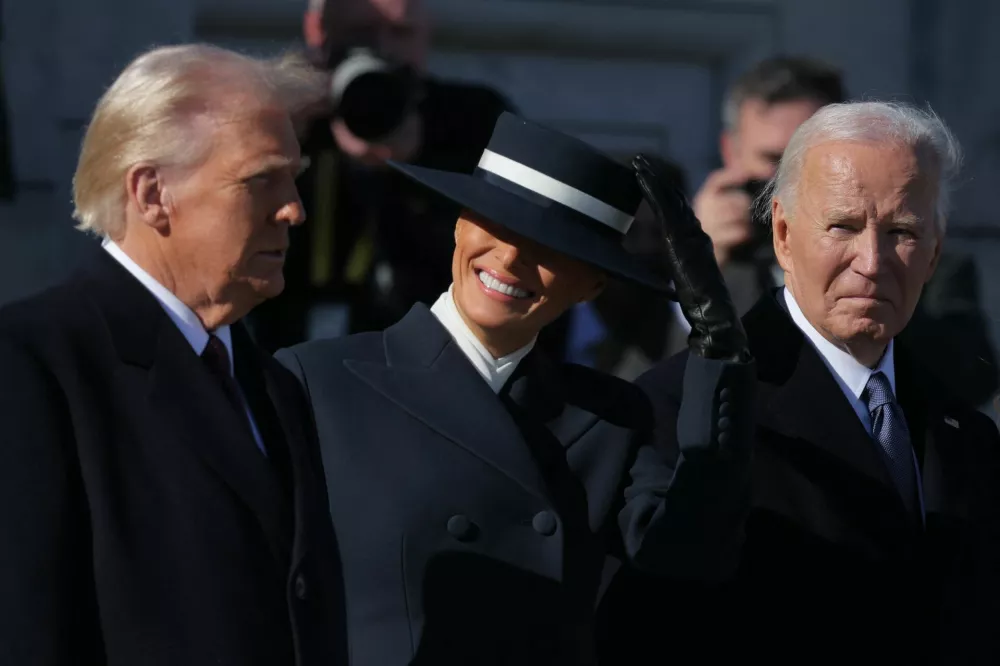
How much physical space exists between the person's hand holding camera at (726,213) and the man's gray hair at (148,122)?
4.54ft

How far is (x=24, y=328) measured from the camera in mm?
2439

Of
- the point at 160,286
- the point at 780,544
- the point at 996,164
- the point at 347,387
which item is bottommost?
the point at 996,164

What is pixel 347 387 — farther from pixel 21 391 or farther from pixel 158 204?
pixel 21 391

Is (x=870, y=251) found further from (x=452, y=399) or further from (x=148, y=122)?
(x=148, y=122)

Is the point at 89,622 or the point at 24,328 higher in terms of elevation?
the point at 24,328

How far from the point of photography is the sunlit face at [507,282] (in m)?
2.84

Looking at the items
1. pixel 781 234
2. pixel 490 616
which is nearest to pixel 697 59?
pixel 781 234

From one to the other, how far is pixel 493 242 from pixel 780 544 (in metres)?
0.72

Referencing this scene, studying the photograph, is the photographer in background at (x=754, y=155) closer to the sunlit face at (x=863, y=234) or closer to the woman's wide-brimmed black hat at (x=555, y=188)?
the sunlit face at (x=863, y=234)

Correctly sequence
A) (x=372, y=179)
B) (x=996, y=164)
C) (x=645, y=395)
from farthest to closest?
(x=996, y=164), (x=372, y=179), (x=645, y=395)

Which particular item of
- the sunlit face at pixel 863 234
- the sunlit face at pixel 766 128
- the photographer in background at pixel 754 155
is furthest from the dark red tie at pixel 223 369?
the sunlit face at pixel 766 128

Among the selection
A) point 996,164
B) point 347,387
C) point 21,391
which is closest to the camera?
point 21,391

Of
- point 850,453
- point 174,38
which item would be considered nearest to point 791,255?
point 850,453

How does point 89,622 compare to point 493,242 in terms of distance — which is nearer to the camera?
point 89,622
